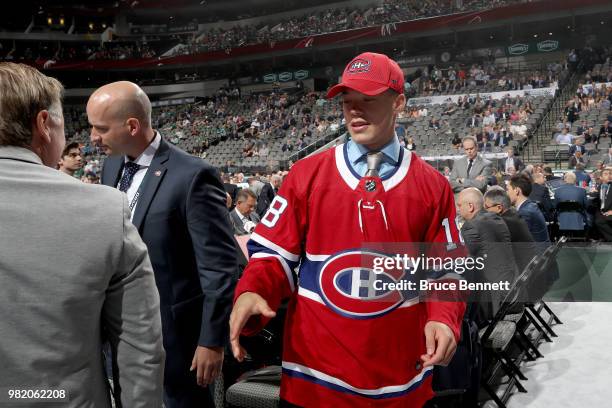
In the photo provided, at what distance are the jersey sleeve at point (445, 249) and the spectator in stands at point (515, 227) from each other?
247cm

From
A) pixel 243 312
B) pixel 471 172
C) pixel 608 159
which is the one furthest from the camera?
pixel 608 159

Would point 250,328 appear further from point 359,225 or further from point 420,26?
point 420,26

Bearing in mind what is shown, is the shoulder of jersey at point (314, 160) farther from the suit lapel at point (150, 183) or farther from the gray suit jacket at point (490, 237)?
the gray suit jacket at point (490, 237)

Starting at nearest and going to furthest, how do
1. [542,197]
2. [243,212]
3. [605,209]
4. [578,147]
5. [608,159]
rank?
[243,212] < [605,209] < [542,197] < [608,159] < [578,147]

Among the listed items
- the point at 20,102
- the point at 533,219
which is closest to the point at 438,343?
the point at 20,102

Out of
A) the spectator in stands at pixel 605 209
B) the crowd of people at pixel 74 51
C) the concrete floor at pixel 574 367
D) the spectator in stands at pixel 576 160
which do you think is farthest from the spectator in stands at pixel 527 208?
the crowd of people at pixel 74 51

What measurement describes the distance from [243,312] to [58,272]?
17.2 inches

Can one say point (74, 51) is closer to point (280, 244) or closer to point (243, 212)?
point (243, 212)

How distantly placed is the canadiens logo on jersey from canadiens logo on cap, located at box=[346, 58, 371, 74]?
0.48 meters

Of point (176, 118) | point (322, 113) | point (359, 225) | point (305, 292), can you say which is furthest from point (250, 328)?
point (176, 118)

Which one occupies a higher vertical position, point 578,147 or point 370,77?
point 370,77

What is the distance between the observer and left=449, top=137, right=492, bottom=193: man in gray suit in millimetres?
5434

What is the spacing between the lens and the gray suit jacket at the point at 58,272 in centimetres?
102

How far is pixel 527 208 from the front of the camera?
5.40 meters
